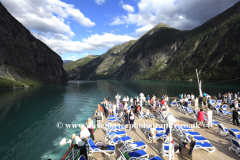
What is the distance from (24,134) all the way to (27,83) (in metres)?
88.7

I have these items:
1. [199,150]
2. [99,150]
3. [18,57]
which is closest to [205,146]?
[199,150]

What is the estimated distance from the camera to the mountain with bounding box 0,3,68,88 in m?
77.4

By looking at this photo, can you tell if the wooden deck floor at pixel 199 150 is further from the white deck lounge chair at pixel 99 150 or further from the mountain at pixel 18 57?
the mountain at pixel 18 57

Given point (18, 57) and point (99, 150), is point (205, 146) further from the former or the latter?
point (18, 57)

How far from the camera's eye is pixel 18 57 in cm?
8944

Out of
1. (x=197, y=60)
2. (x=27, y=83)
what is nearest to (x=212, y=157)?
(x=27, y=83)

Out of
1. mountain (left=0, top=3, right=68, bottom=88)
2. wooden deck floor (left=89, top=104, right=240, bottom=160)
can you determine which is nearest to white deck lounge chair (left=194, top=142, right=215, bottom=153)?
wooden deck floor (left=89, top=104, right=240, bottom=160)

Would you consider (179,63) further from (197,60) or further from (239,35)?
(239,35)

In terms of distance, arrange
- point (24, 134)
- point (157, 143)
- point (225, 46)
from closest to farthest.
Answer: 1. point (157, 143)
2. point (24, 134)
3. point (225, 46)

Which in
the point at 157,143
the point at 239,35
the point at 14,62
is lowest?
the point at 157,143

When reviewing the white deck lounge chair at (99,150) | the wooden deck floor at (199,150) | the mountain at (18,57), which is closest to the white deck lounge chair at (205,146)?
the wooden deck floor at (199,150)

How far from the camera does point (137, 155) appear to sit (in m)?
6.10

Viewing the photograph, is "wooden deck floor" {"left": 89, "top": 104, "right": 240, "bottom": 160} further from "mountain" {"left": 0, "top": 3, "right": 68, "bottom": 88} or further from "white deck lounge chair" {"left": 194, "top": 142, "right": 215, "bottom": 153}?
"mountain" {"left": 0, "top": 3, "right": 68, "bottom": 88}

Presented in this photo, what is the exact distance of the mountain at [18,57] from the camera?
77356mm
